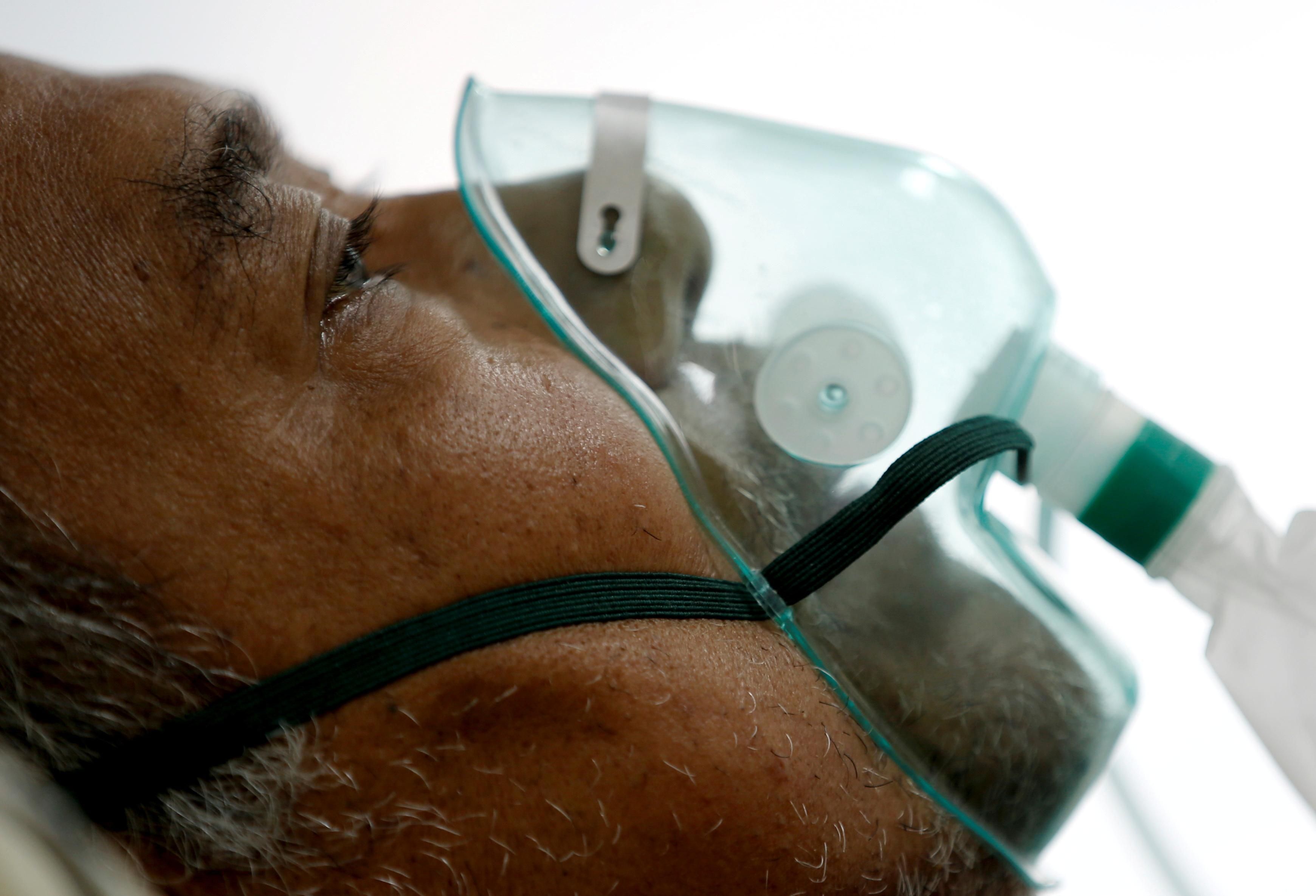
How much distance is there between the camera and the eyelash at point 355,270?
617 mm

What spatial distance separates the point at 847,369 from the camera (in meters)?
0.69

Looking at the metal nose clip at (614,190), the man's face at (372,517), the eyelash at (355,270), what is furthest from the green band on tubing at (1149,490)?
the eyelash at (355,270)

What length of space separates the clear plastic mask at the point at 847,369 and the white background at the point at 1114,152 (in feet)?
1.09

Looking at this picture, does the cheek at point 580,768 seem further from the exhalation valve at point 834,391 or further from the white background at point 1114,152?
the white background at point 1114,152

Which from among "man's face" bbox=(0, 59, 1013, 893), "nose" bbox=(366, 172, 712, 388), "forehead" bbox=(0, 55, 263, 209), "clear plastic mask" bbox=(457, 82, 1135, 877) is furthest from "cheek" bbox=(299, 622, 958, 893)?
"forehead" bbox=(0, 55, 263, 209)

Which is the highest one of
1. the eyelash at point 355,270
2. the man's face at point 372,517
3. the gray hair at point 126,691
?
the eyelash at point 355,270

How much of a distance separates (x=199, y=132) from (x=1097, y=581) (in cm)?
110

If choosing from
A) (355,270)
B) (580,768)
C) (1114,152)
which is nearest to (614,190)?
(355,270)

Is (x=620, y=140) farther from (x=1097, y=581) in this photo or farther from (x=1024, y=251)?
(x=1097, y=581)

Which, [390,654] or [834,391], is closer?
[390,654]

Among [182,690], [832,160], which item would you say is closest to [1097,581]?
[832,160]

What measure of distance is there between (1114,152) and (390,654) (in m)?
1.07

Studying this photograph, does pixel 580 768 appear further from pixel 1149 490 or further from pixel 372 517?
pixel 1149 490

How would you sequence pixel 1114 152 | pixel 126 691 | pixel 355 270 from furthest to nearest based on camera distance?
pixel 1114 152, pixel 355 270, pixel 126 691
